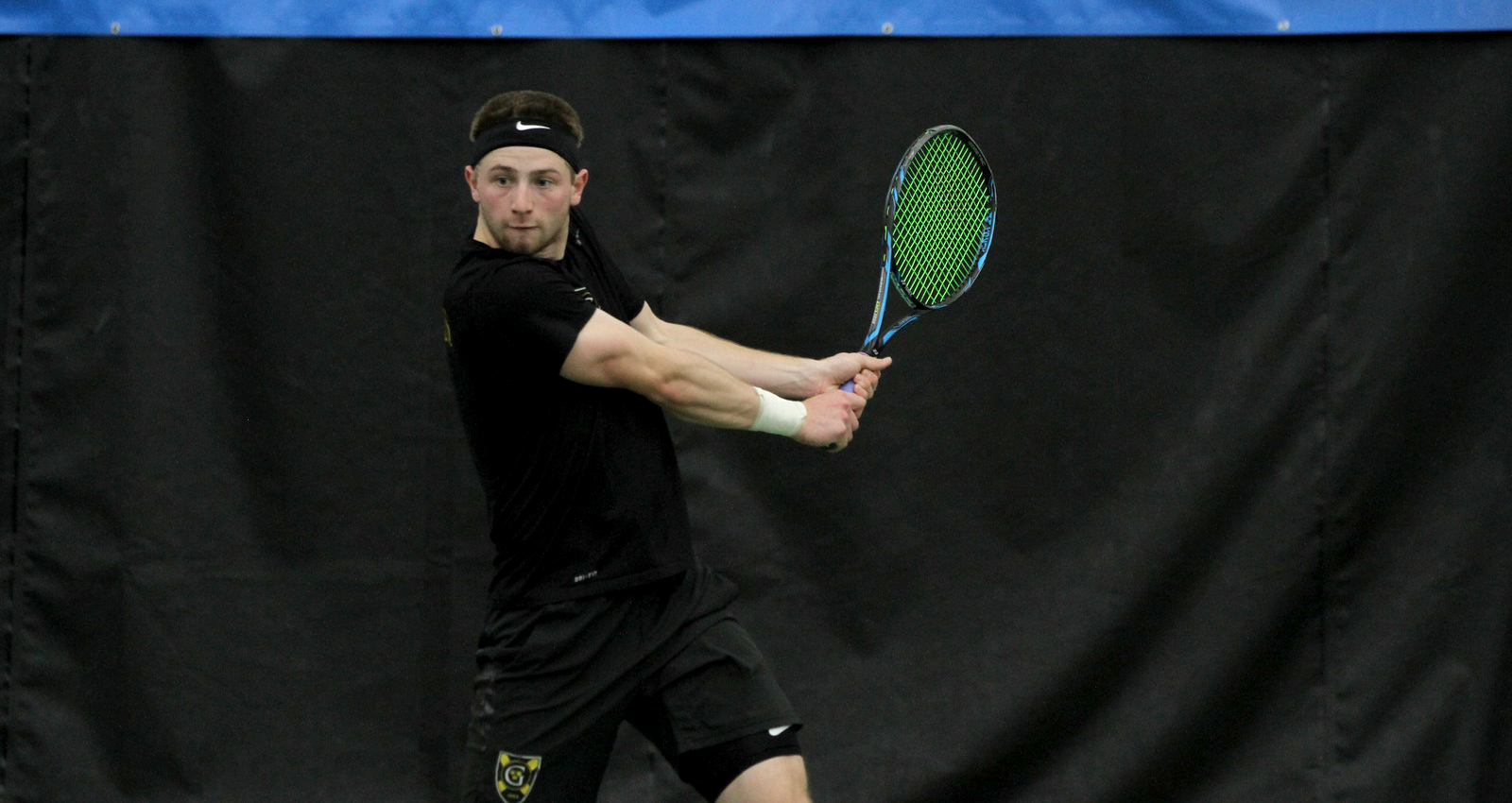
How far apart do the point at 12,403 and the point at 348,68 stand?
1.26 metres

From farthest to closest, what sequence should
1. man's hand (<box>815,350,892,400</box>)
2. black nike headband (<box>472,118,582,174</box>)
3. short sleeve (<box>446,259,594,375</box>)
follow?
man's hand (<box>815,350,892,400</box>), black nike headband (<box>472,118,582,174</box>), short sleeve (<box>446,259,594,375</box>)

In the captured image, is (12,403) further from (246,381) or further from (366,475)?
(366,475)

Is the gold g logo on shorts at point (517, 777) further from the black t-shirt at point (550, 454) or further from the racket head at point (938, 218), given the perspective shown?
the racket head at point (938, 218)

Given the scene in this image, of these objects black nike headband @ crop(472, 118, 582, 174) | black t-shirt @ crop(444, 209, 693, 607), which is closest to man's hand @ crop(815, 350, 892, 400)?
black t-shirt @ crop(444, 209, 693, 607)

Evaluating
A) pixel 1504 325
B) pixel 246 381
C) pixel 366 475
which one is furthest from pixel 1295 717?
pixel 246 381

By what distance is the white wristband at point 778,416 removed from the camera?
2.96 meters

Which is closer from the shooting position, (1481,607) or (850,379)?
(850,379)

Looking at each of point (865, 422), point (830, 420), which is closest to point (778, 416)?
point (830, 420)

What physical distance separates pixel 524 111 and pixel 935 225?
1.00 meters

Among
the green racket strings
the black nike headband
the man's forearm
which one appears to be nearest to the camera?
the black nike headband

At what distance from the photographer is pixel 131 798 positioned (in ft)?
14.0

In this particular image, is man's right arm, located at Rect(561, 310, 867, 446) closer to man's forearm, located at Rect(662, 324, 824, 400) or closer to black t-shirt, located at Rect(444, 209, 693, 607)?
black t-shirt, located at Rect(444, 209, 693, 607)

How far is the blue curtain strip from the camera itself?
13.8 ft

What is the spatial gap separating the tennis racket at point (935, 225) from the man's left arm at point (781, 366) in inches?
2.0
